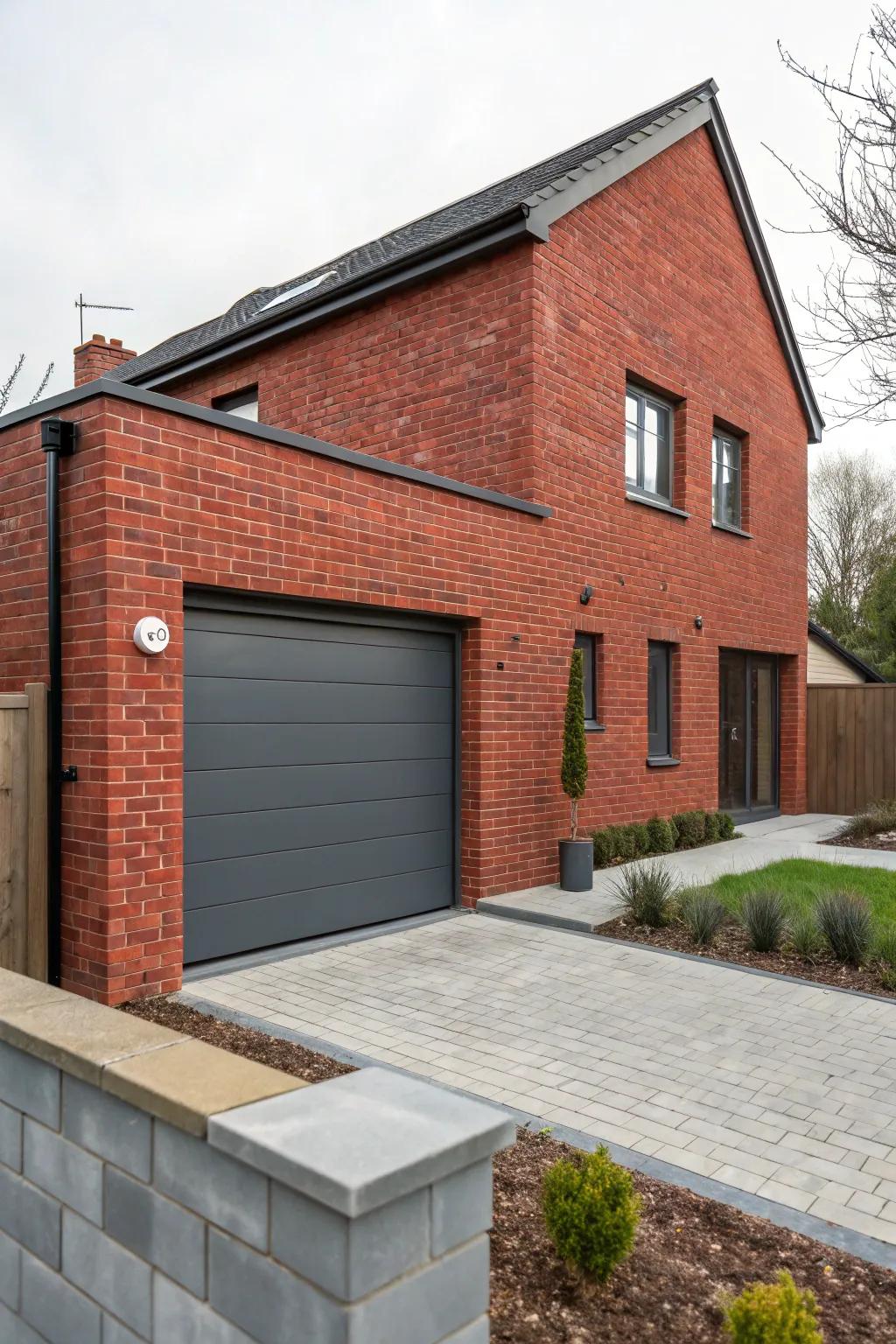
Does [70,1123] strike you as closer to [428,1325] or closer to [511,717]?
[428,1325]

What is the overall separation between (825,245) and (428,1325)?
22.3 ft

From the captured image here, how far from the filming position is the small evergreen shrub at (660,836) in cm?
1066

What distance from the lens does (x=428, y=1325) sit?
77.2 inches

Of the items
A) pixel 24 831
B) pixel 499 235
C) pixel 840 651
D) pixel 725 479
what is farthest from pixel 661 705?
pixel 24 831

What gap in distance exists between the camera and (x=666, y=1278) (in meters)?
2.87

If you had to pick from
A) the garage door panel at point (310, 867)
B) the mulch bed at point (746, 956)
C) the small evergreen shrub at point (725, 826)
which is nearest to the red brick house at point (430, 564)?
the garage door panel at point (310, 867)

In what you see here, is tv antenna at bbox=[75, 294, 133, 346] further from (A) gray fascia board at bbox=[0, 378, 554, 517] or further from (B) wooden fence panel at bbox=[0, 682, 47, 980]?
(B) wooden fence panel at bbox=[0, 682, 47, 980]

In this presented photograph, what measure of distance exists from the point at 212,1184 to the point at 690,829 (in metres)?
9.84

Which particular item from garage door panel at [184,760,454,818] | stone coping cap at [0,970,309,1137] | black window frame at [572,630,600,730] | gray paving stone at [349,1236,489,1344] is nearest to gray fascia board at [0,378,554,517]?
garage door panel at [184,760,454,818]

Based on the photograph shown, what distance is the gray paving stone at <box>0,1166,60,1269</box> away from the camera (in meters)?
2.59

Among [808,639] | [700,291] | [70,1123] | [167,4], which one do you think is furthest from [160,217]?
[70,1123]

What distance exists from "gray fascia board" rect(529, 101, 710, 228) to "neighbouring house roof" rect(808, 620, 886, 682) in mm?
7733

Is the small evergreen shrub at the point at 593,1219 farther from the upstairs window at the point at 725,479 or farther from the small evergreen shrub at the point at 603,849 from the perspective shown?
the upstairs window at the point at 725,479

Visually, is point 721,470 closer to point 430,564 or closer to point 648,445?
point 648,445
